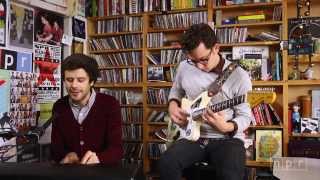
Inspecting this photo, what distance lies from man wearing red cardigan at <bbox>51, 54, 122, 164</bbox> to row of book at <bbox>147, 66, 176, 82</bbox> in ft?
4.78

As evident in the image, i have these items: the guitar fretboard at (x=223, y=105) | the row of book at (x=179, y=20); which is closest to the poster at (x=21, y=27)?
the row of book at (x=179, y=20)

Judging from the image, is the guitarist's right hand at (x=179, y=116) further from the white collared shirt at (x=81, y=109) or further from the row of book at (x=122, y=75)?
the row of book at (x=122, y=75)

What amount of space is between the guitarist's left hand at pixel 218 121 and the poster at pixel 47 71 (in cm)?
167

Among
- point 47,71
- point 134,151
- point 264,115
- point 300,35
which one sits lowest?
point 134,151

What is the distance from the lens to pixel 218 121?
5.61 ft

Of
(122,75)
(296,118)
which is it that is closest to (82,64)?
(122,75)

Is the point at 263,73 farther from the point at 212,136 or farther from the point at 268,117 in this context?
the point at 212,136

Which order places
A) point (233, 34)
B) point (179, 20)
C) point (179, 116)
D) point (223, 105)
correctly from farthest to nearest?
point (179, 20) → point (233, 34) → point (179, 116) → point (223, 105)

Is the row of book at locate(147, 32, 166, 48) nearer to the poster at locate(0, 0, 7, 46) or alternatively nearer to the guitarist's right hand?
the poster at locate(0, 0, 7, 46)

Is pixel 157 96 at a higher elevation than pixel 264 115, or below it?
higher

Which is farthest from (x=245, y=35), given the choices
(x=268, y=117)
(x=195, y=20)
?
(x=268, y=117)

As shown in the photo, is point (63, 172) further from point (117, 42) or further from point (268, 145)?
point (117, 42)

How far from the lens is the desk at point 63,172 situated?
0.85 m

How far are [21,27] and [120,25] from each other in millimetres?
1001
